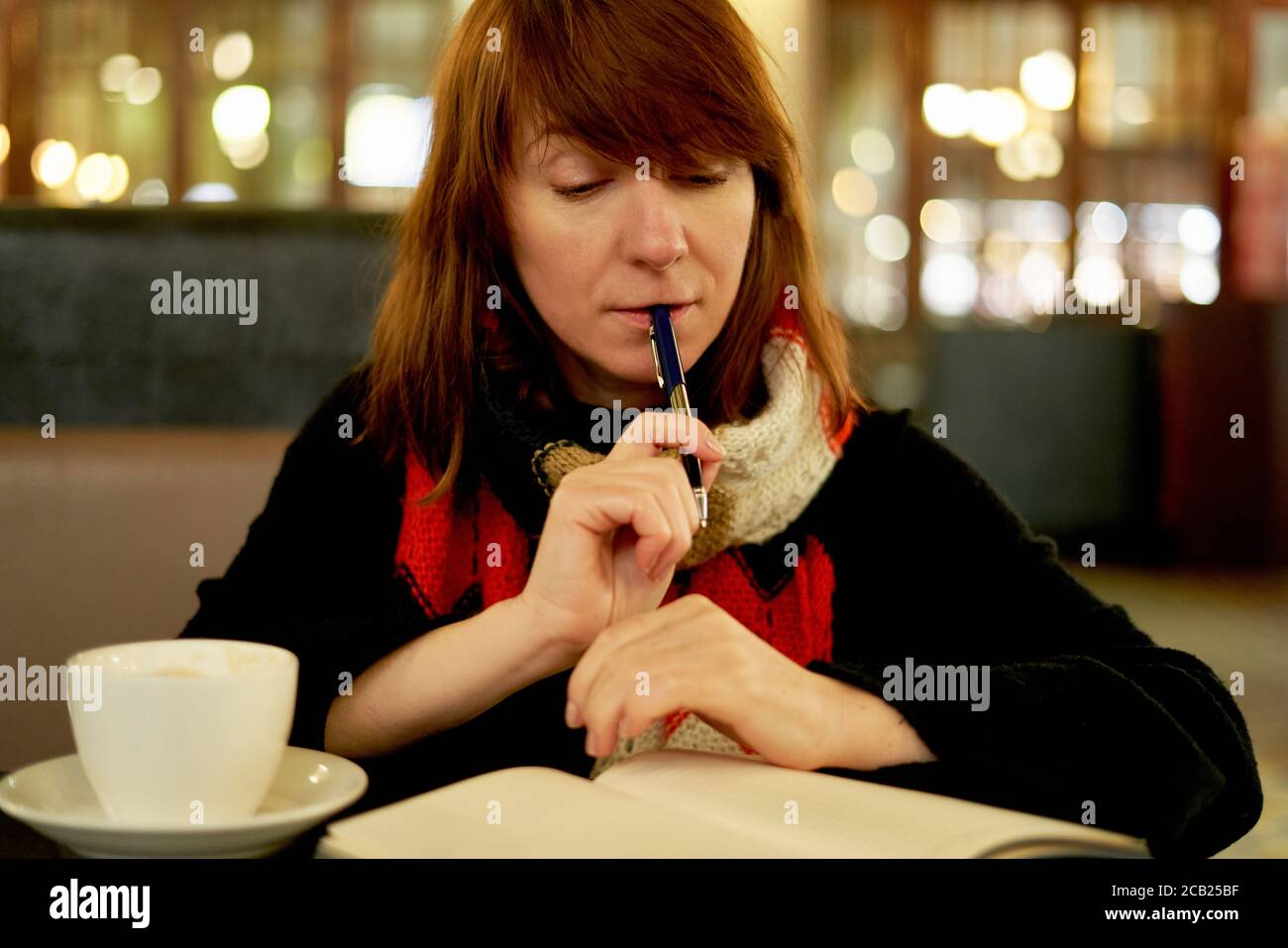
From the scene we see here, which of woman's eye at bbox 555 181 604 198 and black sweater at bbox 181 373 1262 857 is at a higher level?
woman's eye at bbox 555 181 604 198

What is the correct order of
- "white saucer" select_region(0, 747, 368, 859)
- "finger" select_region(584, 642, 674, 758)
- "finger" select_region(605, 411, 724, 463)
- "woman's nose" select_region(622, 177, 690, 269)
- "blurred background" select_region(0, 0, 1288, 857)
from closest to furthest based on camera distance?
"white saucer" select_region(0, 747, 368, 859) < "finger" select_region(584, 642, 674, 758) < "finger" select_region(605, 411, 724, 463) < "woman's nose" select_region(622, 177, 690, 269) < "blurred background" select_region(0, 0, 1288, 857)

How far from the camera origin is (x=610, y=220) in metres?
0.92

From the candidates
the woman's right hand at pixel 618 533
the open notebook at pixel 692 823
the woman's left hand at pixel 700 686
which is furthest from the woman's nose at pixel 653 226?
the open notebook at pixel 692 823

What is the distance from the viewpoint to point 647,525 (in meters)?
0.74

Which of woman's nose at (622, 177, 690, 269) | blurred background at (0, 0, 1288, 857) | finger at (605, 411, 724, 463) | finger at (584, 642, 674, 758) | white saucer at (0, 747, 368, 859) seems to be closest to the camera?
white saucer at (0, 747, 368, 859)

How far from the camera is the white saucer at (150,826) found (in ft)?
1.81

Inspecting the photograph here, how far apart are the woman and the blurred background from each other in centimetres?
14

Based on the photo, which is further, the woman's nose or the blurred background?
the blurred background

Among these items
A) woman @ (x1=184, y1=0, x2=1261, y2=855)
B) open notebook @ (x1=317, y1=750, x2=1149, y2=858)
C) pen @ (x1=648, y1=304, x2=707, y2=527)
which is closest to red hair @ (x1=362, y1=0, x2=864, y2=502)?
woman @ (x1=184, y1=0, x2=1261, y2=855)

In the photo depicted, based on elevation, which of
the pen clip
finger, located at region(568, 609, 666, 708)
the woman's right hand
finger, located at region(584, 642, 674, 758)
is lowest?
finger, located at region(584, 642, 674, 758)

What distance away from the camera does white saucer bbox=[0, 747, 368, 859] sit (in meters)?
0.55

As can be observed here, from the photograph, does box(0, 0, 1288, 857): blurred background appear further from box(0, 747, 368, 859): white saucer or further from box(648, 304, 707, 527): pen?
box(0, 747, 368, 859): white saucer
